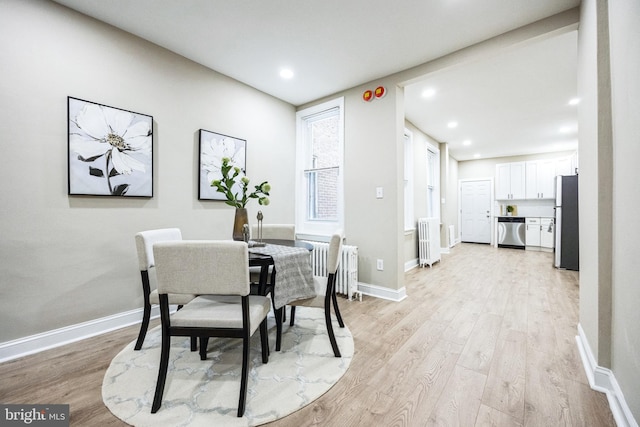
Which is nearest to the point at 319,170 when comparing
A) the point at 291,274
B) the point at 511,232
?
the point at 291,274

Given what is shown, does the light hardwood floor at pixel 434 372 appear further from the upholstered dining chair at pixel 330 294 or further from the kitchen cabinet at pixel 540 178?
the kitchen cabinet at pixel 540 178

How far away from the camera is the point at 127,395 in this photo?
1479 mm

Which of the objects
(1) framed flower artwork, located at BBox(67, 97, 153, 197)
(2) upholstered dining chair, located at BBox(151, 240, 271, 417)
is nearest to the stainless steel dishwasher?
(2) upholstered dining chair, located at BBox(151, 240, 271, 417)

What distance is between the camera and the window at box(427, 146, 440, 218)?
19.6 feet

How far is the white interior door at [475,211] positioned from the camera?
7.84 meters

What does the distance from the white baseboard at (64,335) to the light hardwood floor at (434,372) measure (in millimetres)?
74

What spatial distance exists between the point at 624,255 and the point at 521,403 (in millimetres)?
930

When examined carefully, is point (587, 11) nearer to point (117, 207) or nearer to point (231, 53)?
point (231, 53)

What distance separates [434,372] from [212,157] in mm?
2848

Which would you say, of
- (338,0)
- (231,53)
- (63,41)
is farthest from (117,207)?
(338,0)

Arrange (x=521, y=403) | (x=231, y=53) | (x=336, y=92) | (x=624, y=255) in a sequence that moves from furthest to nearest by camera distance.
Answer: (x=336, y=92), (x=231, y=53), (x=521, y=403), (x=624, y=255)

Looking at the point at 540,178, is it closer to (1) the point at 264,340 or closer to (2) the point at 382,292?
(2) the point at 382,292

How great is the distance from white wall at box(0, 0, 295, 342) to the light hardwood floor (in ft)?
1.37

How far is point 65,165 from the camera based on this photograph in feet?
6.77
